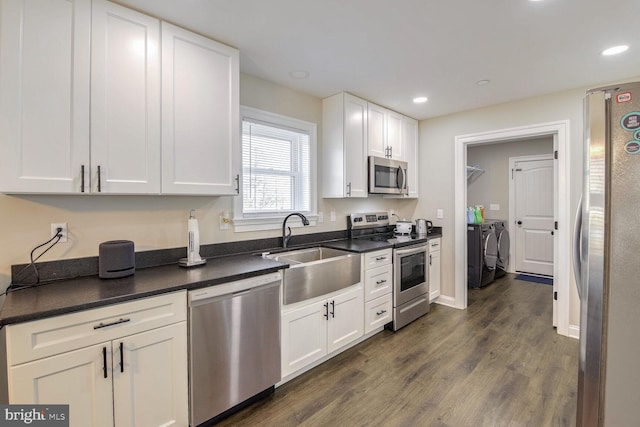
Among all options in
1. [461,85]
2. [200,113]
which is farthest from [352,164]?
[200,113]

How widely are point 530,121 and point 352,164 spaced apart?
6.51 ft

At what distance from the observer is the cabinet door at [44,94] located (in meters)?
1.38

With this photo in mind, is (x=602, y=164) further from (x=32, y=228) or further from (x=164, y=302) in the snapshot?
(x=32, y=228)

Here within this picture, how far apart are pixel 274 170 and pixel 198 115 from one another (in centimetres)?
99

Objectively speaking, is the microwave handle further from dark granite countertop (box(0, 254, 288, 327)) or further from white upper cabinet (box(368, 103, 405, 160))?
dark granite countertop (box(0, 254, 288, 327))

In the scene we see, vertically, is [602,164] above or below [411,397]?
above

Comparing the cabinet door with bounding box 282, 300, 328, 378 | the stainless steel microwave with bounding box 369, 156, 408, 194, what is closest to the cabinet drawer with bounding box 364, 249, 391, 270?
the cabinet door with bounding box 282, 300, 328, 378

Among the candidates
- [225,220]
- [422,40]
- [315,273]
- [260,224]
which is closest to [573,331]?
[315,273]

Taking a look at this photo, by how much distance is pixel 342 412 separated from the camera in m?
1.91

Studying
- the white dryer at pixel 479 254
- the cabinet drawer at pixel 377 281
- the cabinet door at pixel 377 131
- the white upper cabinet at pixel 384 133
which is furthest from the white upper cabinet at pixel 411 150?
the cabinet drawer at pixel 377 281

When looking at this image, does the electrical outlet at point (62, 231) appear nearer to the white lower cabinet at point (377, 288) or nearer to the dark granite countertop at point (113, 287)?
the dark granite countertop at point (113, 287)

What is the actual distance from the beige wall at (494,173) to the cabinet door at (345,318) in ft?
13.8

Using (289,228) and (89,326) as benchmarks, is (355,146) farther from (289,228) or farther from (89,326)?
(89,326)

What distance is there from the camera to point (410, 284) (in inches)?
129
